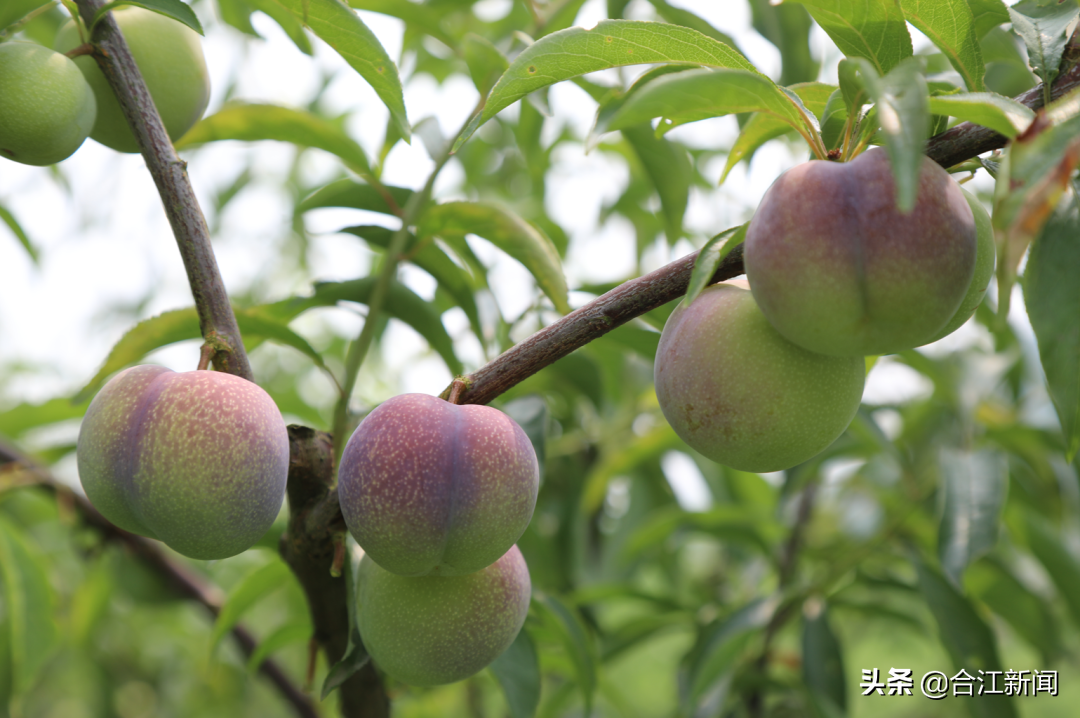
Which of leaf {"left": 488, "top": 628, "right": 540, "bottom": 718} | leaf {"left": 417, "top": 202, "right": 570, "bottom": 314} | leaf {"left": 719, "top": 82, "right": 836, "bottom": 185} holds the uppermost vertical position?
leaf {"left": 719, "top": 82, "right": 836, "bottom": 185}

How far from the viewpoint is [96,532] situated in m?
1.34

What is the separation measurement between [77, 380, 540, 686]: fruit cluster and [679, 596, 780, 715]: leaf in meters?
0.65

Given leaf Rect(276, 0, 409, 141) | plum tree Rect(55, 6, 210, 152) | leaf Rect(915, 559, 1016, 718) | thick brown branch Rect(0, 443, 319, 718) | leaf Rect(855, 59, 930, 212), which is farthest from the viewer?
thick brown branch Rect(0, 443, 319, 718)

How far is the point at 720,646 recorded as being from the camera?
1159 mm

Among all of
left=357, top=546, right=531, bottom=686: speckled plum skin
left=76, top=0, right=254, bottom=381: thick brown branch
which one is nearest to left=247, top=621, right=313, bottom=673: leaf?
left=357, top=546, right=531, bottom=686: speckled plum skin

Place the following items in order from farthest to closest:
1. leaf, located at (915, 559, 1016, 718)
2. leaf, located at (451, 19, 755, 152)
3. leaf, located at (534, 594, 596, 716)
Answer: leaf, located at (915, 559, 1016, 718)
leaf, located at (534, 594, 596, 716)
leaf, located at (451, 19, 755, 152)

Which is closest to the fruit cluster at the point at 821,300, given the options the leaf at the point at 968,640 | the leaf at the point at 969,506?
the leaf at the point at 969,506

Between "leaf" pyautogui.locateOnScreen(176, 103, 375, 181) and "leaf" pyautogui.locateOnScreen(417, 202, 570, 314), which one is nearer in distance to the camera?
"leaf" pyautogui.locateOnScreen(417, 202, 570, 314)

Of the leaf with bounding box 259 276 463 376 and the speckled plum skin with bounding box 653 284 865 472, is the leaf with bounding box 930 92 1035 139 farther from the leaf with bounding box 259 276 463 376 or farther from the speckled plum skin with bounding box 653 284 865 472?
the leaf with bounding box 259 276 463 376

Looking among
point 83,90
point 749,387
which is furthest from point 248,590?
point 749,387

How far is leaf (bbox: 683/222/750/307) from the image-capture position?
51 cm

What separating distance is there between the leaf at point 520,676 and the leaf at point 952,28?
0.70 metres

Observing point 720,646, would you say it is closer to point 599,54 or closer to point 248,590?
point 248,590

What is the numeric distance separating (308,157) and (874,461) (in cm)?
193
